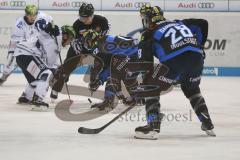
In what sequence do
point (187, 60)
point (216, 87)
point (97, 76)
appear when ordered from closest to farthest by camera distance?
point (187, 60) → point (97, 76) → point (216, 87)

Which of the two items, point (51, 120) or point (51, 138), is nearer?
point (51, 138)

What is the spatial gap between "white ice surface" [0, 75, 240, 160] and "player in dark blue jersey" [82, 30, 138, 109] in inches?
23.2

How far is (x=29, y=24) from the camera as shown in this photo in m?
8.79

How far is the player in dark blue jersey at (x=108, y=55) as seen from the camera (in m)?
7.95

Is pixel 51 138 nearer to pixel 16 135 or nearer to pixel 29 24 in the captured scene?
pixel 16 135

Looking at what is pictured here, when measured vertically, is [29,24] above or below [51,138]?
above

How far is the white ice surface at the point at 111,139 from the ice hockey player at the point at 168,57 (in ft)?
0.72

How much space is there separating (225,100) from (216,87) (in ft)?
7.10

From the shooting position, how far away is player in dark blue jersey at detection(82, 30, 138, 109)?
795cm

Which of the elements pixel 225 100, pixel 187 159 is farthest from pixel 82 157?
pixel 225 100

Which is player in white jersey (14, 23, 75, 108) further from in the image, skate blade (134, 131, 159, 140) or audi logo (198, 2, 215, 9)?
audi logo (198, 2, 215, 9)

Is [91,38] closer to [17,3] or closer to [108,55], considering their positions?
[108,55]

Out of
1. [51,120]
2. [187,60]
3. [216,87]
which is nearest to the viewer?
[187,60]

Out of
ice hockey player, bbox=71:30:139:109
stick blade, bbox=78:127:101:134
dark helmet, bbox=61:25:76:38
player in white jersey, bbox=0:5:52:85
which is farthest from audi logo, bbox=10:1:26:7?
stick blade, bbox=78:127:101:134
